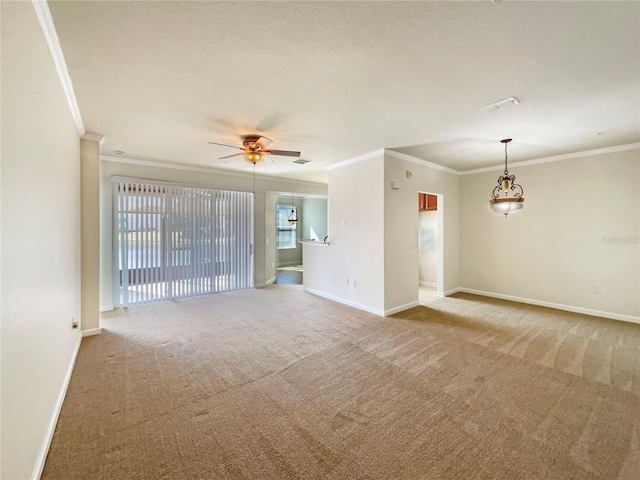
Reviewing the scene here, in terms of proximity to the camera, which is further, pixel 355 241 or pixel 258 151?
pixel 355 241

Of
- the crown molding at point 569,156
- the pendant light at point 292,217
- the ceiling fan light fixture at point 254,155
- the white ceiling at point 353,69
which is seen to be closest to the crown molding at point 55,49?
the white ceiling at point 353,69

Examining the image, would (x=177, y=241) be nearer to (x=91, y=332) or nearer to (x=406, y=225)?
(x=91, y=332)

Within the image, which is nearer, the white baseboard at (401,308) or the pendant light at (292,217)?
the white baseboard at (401,308)

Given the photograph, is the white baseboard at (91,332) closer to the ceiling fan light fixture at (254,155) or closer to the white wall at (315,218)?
the ceiling fan light fixture at (254,155)

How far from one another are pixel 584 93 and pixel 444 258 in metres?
3.75

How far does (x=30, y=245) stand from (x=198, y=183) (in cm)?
449

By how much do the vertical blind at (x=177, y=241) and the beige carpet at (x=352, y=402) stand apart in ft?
4.46

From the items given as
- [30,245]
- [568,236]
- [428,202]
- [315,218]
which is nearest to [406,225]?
[428,202]

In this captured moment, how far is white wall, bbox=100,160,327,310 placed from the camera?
16.0 ft

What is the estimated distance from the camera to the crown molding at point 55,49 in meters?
1.60

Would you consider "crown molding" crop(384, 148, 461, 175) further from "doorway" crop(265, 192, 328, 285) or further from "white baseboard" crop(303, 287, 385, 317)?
"doorway" crop(265, 192, 328, 285)

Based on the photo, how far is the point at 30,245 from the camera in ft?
5.23

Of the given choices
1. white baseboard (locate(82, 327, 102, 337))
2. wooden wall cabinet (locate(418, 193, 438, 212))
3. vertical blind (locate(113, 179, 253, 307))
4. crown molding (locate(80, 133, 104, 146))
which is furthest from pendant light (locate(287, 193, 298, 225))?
white baseboard (locate(82, 327, 102, 337))

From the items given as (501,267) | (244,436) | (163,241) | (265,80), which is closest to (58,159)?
(265,80)
